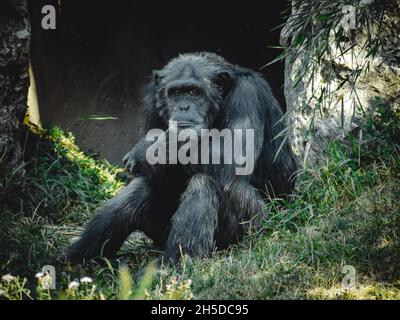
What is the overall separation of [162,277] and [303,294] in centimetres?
118

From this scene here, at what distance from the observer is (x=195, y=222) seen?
6336 millimetres

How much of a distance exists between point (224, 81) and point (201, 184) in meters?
1.31

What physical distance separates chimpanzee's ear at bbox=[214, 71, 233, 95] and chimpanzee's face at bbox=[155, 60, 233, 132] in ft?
0.05

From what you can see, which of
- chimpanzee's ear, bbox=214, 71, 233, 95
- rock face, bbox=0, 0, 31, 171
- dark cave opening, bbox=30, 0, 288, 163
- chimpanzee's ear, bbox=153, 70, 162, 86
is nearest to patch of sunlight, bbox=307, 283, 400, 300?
chimpanzee's ear, bbox=214, 71, 233, 95

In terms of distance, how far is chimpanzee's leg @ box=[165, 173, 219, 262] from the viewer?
20.6 feet

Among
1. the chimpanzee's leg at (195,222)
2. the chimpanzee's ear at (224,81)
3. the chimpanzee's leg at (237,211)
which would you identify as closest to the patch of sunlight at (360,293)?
the chimpanzee's leg at (195,222)

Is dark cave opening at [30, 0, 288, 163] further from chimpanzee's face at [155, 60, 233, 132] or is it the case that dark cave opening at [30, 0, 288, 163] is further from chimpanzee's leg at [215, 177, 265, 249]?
chimpanzee's leg at [215, 177, 265, 249]

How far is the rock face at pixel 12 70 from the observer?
785 centimetres

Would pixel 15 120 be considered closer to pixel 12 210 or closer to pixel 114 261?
pixel 12 210

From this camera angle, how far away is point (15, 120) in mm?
8062

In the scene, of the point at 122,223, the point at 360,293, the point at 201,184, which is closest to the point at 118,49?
the point at 122,223

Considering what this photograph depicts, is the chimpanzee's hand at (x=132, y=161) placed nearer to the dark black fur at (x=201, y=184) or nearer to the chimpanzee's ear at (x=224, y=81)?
the dark black fur at (x=201, y=184)
